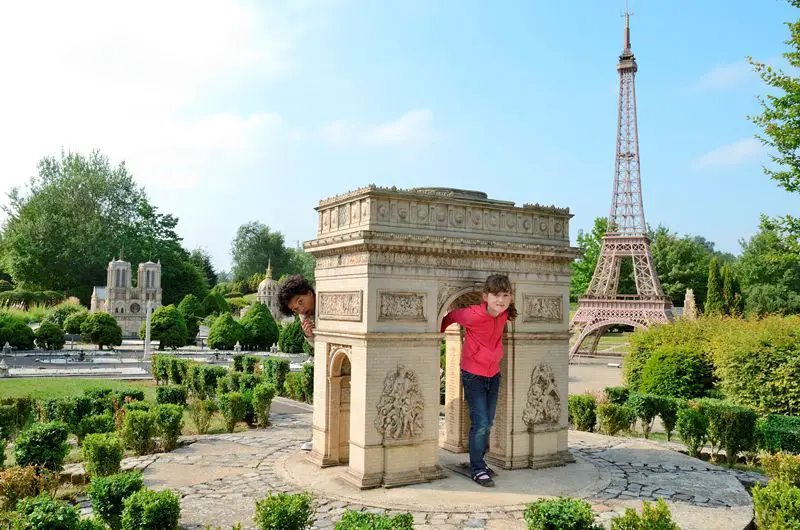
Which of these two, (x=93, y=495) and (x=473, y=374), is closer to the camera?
(x=93, y=495)

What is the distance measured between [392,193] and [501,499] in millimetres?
5710

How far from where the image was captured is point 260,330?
48375 millimetres

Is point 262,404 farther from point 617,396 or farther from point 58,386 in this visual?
point 58,386

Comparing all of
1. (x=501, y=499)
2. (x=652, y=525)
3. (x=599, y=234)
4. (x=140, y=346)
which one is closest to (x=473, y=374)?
(x=501, y=499)

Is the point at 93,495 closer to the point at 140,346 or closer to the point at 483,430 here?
the point at 483,430

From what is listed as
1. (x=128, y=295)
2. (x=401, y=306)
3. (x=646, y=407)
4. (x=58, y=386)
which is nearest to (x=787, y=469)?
(x=646, y=407)

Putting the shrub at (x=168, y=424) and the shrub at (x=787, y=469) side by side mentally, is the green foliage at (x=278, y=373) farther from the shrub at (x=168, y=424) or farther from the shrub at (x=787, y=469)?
the shrub at (x=787, y=469)

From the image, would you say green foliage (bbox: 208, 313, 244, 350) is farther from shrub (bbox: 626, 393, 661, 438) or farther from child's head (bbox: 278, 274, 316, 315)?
shrub (bbox: 626, 393, 661, 438)

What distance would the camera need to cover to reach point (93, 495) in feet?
29.0

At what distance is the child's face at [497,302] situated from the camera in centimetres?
1166

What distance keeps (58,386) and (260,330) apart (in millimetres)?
21827

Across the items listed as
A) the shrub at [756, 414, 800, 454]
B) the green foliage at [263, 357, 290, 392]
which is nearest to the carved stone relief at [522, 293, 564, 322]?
the shrub at [756, 414, 800, 454]

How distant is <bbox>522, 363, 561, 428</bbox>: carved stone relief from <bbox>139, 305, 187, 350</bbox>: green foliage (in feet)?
125

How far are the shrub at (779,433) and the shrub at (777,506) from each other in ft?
17.9
